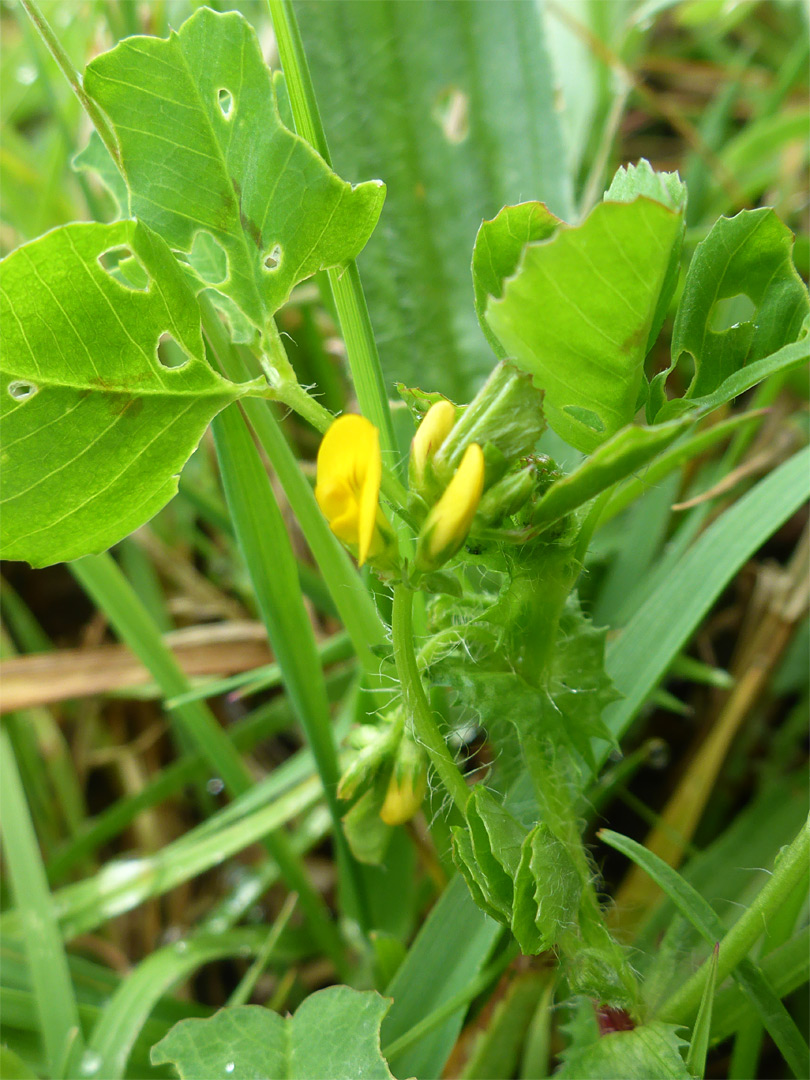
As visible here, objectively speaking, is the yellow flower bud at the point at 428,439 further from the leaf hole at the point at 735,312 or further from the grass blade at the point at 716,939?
the leaf hole at the point at 735,312

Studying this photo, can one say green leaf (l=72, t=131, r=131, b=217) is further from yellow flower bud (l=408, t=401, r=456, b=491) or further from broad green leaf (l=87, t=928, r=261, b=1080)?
Answer: broad green leaf (l=87, t=928, r=261, b=1080)

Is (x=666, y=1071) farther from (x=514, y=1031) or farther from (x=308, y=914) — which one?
(x=308, y=914)

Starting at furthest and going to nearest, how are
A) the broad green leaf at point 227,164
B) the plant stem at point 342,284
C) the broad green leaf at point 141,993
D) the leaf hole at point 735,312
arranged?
the leaf hole at point 735,312 → the broad green leaf at point 141,993 → the plant stem at point 342,284 → the broad green leaf at point 227,164

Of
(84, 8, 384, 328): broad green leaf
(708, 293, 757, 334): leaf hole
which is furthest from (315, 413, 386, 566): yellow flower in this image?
(708, 293, 757, 334): leaf hole

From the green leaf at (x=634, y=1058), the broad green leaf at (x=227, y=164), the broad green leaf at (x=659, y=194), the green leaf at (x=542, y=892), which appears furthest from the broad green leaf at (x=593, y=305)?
the green leaf at (x=634, y=1058)

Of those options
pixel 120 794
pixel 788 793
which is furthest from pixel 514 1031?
pixel 120 794

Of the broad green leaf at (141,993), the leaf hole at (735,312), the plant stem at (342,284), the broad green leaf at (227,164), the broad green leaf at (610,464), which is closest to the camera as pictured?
the broad green leaf at (610,464)

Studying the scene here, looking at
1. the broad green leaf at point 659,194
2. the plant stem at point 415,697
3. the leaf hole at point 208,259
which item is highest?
the leaf hole at point 208,259
